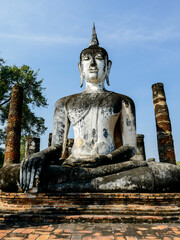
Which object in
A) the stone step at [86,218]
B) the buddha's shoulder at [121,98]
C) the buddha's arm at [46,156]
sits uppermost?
the buddha's shoulder at [121,98]

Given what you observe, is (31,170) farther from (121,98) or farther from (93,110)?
(121,98)

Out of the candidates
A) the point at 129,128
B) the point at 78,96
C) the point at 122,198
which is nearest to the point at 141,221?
the point at 122,198

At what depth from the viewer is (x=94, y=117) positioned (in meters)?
4.27

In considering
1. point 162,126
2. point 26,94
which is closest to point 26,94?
point 26,94

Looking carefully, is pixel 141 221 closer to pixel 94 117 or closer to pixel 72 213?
pixel 72 213

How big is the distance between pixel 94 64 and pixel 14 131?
25.6 feet

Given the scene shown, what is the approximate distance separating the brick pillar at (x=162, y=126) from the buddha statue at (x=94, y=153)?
22.7 feet

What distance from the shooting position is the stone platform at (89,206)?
275cm

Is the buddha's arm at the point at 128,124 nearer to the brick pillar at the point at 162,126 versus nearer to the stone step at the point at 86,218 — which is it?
the stone step at the point at 86,218

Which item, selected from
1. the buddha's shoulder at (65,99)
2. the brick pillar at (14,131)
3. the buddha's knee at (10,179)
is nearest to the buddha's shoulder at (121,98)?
the buddha's shoulder at (65,99)

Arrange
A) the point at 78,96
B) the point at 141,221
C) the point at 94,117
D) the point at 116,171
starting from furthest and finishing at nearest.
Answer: the point at 78,96 → the point at 94,117 → the point at 116,171 → the point at 141,221

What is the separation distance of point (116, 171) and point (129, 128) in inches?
44.8

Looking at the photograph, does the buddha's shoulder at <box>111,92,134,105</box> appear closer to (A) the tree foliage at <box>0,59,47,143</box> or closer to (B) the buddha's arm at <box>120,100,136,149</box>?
(B) the buddha's arm at <box>120,100,136,149</box>

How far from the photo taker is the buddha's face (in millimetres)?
4750
